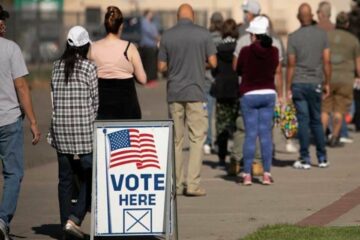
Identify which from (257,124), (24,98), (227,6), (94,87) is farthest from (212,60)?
(227,6)

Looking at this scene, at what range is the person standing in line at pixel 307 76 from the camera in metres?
16.0

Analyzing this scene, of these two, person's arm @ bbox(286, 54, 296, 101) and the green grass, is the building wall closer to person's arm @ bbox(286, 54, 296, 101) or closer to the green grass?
person's arm @ bbox(286, 54, 296, 101)

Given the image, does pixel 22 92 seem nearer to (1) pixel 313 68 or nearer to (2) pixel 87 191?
(2) pixel 87 191

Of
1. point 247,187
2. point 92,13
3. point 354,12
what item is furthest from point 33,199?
point 92,13

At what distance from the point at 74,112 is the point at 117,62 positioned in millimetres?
1074

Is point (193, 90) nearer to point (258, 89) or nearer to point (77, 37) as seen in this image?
point (258, 89)

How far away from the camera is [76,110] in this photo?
10836mm

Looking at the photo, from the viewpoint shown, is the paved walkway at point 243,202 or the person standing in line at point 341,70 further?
the person standing in line at point 341,70

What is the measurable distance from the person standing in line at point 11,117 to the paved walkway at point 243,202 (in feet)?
2.21

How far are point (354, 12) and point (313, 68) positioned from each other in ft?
18.1

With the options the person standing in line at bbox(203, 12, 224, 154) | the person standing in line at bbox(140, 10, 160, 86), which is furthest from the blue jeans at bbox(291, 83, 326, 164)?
the person standing in line at bbox(140, 10, 160, 86)

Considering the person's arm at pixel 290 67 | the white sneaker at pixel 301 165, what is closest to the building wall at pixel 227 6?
the person's arm at pixel 290 67

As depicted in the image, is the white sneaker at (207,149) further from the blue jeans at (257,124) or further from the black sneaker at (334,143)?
the blue jeans at (257,124)

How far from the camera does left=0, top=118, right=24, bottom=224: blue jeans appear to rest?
10828 mm
